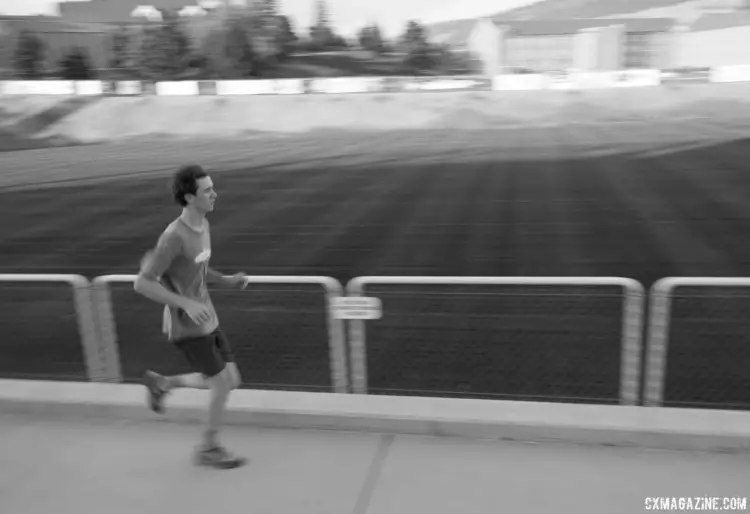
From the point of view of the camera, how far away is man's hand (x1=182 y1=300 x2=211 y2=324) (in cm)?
295

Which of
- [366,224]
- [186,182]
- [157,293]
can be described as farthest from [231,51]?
[157,293]

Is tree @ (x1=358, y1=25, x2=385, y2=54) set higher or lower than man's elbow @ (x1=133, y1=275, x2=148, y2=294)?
higher

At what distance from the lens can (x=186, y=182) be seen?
3.01m

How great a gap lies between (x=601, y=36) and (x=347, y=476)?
91.7 ft

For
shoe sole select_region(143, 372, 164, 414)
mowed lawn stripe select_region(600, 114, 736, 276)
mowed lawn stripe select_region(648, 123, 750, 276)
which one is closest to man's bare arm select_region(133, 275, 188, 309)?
shoe sole select_region(143, 372, 164, 414)

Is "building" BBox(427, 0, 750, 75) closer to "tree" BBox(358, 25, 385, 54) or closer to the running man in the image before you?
"tree" BBox(358, 25, 385, 54)

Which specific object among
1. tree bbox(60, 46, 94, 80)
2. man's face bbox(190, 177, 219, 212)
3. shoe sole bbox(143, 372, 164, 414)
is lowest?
shoe sole bbox(143, 372, 164, 414)

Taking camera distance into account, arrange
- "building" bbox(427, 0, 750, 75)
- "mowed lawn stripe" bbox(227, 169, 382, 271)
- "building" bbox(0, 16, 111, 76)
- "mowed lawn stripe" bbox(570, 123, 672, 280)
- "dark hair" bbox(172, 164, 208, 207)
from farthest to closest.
Answer: "building" bbox(0, 16, 111, 76) → "building" bbox(427, 0, 750, 75) → "mowed lawn stripe" bbox(227, 169, 382, 271) → "mowed lawn stripe" bbox(570, 123, 672, 280) → "dark hair" bbox(172, 164, 208, 207)

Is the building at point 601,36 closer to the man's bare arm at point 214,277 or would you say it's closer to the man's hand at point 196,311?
the man's bare arm at point 214,277

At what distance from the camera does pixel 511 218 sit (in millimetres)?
14328

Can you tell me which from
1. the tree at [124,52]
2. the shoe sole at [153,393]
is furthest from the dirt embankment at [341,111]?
the shoe sole at [153,393]

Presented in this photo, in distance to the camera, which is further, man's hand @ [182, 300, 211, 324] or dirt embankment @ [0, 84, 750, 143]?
dirt embankment @ [0, 84, 750, 143]

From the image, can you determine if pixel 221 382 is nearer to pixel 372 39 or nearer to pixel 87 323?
pixel 87 323

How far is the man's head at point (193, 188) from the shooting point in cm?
301
